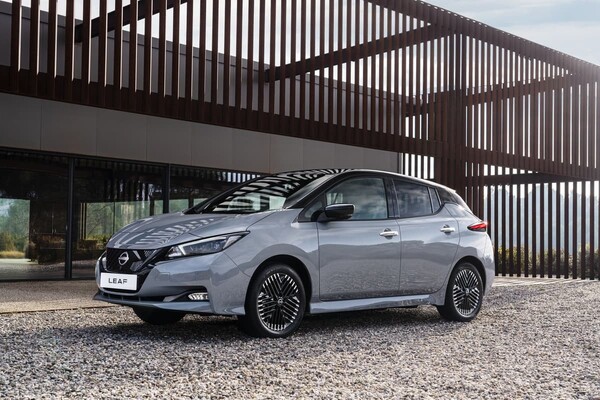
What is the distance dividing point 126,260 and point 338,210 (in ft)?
6.61

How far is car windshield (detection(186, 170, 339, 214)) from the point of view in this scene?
295 inches

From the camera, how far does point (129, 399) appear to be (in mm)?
4539

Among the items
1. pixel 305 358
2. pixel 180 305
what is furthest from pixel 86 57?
pixel 305 358

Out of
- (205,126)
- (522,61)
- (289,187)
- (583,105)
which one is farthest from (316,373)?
(583,105)

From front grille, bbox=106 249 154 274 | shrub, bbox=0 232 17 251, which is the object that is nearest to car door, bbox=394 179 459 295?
front grille, bbox=106 249 154 274

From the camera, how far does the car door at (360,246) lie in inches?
293

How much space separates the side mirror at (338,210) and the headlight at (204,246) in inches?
39.1

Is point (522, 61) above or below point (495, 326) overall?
above

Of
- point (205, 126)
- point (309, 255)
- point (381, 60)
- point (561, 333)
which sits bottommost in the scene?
point (561, 333)

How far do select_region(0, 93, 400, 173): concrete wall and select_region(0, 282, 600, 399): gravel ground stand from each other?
5383 mm

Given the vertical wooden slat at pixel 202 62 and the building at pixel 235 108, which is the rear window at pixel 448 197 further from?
the vertical wooden slat at pixel 202 62

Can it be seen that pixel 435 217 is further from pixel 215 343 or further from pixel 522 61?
pixel 522 61

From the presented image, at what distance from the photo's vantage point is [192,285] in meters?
6.55

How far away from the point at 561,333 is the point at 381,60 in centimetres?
717
